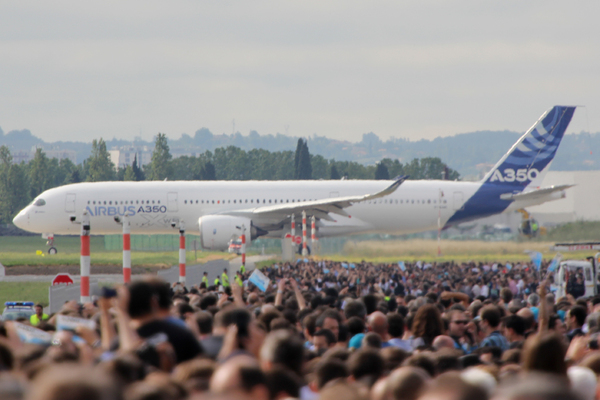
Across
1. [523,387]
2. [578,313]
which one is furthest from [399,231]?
[523,387]

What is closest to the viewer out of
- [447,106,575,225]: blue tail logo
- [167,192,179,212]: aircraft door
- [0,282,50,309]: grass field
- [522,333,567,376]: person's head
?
[522,333,567,376]: person's head

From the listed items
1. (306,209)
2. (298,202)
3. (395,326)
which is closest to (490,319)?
(395,326)

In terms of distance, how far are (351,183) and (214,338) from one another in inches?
1203

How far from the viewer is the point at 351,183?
1422 inches

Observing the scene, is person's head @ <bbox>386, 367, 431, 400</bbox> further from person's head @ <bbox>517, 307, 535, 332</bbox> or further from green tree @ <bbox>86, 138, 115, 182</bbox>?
green tree @ <bbox>86, 138, 115, 182</bbox>

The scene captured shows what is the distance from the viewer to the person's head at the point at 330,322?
22.3 feet

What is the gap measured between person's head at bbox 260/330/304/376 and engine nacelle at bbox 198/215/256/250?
2819 cm

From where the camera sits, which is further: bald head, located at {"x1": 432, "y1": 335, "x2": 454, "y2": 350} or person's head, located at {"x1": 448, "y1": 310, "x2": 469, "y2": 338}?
person's head, located at {"x1": 448, "y1": 310, "x2": 469, "y2": 338}

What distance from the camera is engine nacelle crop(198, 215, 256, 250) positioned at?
3244 cm

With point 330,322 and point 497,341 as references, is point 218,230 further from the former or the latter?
point 330,322

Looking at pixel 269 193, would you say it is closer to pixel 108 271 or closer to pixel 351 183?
pixel 351 183

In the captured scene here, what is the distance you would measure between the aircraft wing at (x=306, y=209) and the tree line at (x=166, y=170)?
44.1m

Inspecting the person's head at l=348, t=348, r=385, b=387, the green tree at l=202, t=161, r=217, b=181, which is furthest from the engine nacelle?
the green tree at l=202, t=161, r=217, b=181

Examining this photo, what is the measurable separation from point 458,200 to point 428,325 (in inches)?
1157
